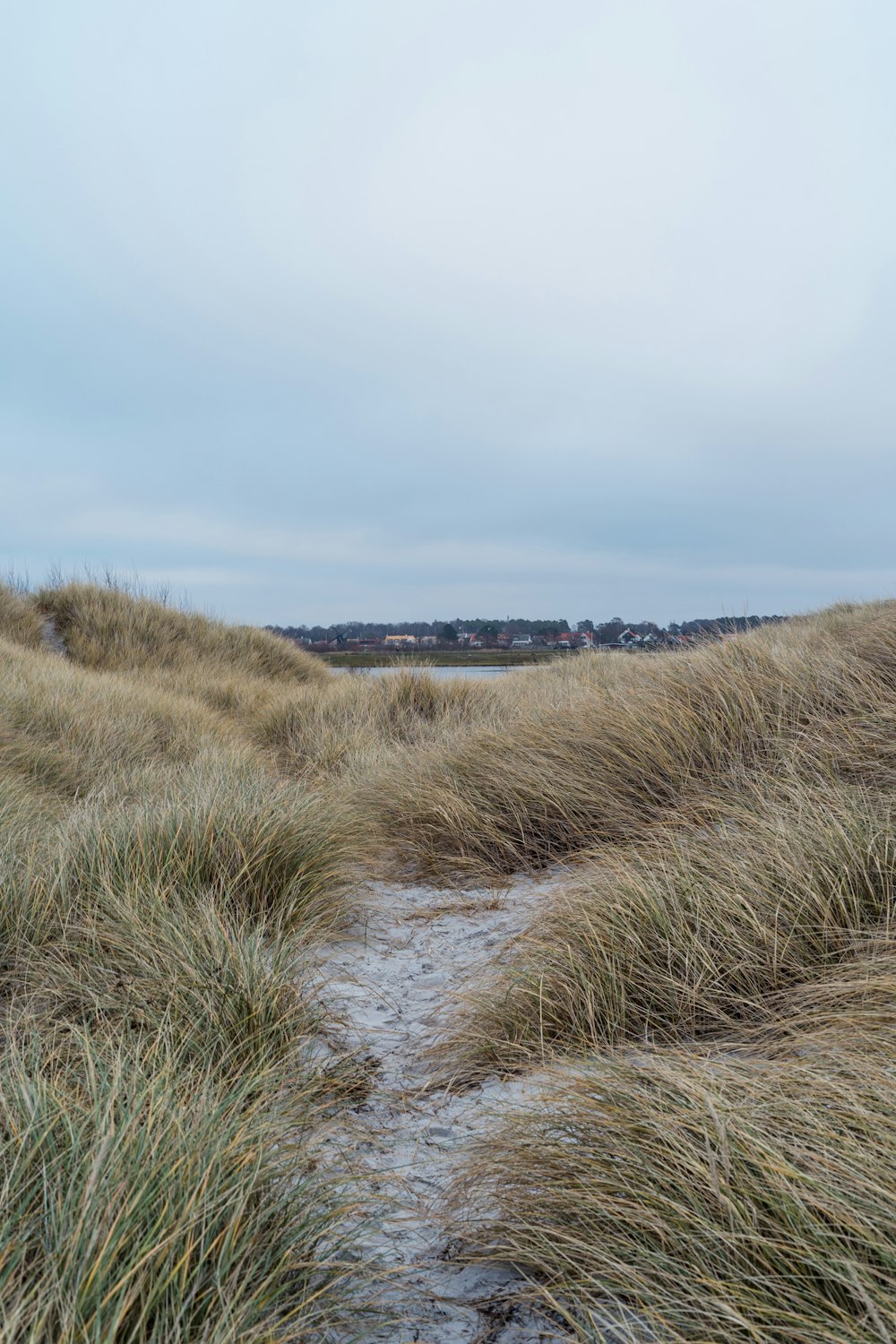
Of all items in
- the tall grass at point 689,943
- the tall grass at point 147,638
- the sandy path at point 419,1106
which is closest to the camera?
the sandy path at point 419,1106

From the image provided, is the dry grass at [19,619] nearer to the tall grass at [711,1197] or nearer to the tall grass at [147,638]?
the tall grass at [147,638]

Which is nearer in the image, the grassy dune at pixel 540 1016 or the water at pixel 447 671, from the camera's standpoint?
the grassy dune at pixel 540 1016

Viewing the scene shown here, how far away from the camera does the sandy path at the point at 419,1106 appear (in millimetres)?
1369

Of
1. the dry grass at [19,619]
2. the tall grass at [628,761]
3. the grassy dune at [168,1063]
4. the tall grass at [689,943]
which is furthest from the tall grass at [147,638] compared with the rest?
the tall grass at [689,943]

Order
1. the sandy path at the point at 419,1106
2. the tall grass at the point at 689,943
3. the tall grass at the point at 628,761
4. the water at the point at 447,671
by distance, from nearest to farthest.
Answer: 1. the sandy path at the point at 419,1106
2. the tall grass at the point at 689,943
3. the tall grass at the point at 628,761
4. the water at the point at 447,671

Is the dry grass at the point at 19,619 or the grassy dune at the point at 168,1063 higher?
the dry grass at the point at 19,619

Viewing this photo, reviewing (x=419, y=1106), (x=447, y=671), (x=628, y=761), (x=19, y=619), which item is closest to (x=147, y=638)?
(x=19, y=619)

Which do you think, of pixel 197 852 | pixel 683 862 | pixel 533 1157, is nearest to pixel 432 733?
pixel 197 852

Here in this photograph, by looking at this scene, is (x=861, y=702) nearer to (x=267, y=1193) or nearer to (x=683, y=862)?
(x=683, y=862)

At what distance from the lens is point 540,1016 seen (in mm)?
2088

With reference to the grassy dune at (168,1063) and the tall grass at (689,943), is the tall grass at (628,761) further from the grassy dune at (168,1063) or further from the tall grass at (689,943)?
the tall grass at (689,943)

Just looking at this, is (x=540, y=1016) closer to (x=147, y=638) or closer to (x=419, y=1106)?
(x=419, y=1106)

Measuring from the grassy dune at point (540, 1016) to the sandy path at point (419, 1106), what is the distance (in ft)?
0.24

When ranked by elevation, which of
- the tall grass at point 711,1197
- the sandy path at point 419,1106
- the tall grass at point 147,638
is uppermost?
the tall grass at point 147,638
